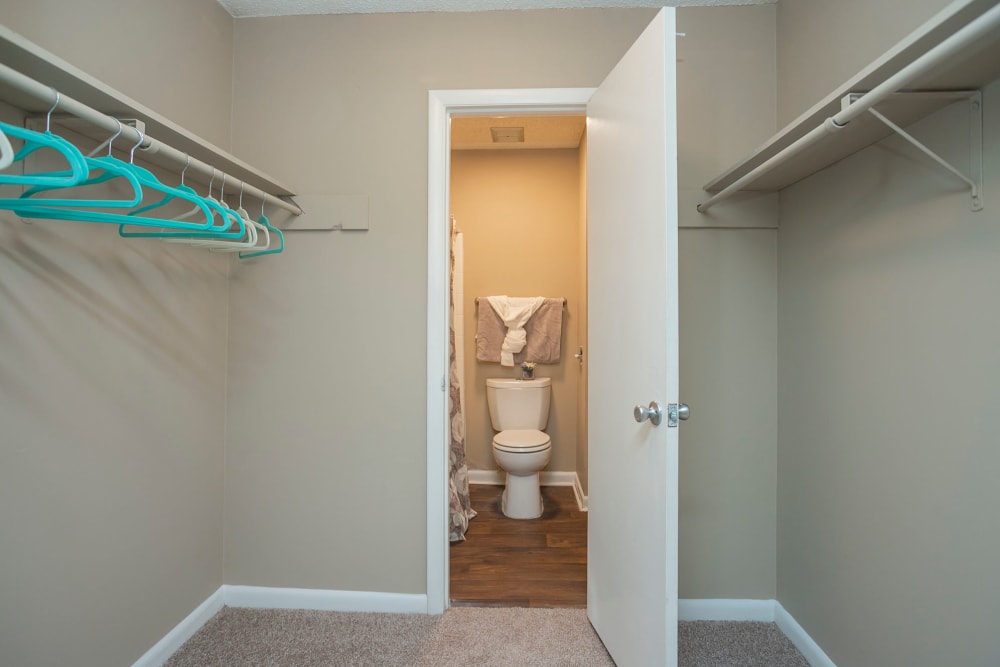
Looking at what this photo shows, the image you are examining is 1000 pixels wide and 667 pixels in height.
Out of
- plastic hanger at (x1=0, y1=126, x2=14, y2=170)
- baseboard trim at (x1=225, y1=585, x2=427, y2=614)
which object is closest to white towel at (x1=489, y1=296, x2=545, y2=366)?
baseboard trim at (x1=225, y1=585, x2=427, y2=614)

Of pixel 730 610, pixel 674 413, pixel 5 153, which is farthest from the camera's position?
pixel 730 610

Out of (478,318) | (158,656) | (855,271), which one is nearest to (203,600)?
(158,656)

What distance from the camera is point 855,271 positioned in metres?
1.35

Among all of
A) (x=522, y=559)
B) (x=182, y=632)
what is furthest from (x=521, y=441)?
A: (x=182, y=632)

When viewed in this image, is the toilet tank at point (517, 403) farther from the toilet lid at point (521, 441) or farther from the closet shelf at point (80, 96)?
the closet shelf at point (80, 96)

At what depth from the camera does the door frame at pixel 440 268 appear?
70.7 inches

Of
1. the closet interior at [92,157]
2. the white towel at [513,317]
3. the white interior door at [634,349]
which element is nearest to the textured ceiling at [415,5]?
the white interior door at [634,349]

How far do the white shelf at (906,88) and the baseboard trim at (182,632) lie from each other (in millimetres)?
2408

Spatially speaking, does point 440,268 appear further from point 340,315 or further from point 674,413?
point 674,413

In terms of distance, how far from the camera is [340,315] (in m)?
1.85

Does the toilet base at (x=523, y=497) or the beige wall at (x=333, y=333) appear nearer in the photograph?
the beige wall at (x=333, y=333)

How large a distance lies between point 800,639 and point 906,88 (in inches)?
66.7

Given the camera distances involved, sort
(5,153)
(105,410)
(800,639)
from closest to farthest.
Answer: (5,153) < (105,410) < (800,639)

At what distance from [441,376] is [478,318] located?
1.51 metres
